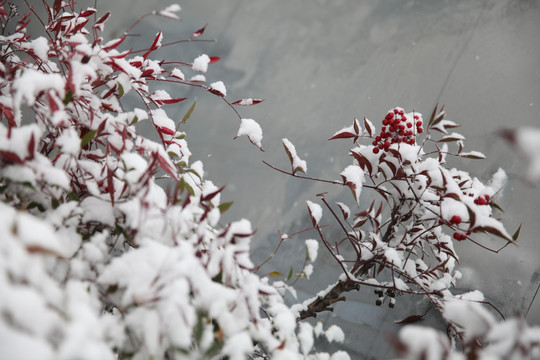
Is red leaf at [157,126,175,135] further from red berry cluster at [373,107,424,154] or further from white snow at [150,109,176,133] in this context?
red berry cluster at [373,107,424,154]

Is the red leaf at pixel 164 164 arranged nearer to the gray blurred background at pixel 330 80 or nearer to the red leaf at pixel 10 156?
the red leaf at pixel 10 156

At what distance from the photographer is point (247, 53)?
1.77 meters

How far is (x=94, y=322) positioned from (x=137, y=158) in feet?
0.88

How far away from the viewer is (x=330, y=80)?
176 centimetres

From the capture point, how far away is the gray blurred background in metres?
1.54

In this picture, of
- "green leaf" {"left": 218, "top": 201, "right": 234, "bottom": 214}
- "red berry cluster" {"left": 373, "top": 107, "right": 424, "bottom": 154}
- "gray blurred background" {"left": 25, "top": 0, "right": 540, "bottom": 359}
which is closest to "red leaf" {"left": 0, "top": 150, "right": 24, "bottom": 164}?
"green leaf" {"left": 218, "top": 201, "right": 234, "bottom": 214}

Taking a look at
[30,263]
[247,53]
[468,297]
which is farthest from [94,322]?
[247,53]

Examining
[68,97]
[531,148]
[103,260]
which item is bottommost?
[103,260]

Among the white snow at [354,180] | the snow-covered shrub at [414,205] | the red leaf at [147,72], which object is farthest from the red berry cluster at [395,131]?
the red leaf at [147,72]

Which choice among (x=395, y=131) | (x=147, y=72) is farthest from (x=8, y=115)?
(x=395, y=131)

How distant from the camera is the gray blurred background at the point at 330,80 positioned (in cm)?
154

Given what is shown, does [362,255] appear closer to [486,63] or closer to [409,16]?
Answer: [486,63]

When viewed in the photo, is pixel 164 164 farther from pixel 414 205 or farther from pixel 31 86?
pixel 414 205

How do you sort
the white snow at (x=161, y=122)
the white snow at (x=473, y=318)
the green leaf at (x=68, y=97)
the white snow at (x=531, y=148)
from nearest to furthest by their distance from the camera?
the white snow at (x=531, y=148), the white snow at (x=473, y=318), the green leaf at (x=68, y=97), the white snow at (x=161, y=122)
